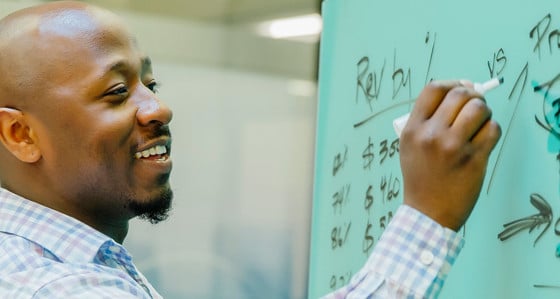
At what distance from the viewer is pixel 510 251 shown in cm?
78

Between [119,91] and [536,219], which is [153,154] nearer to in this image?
[119,91]

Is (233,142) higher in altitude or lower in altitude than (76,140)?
lower

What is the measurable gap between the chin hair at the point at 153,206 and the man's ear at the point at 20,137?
12cm

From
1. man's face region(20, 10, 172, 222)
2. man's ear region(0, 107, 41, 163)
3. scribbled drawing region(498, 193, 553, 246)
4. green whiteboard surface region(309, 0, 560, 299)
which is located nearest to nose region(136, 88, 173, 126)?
man's face region(20, 10, 172, 222)

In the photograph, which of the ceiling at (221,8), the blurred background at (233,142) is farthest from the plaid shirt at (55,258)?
the ceiling at (221,8)

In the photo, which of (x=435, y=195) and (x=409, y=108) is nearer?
(x=435, y=195)

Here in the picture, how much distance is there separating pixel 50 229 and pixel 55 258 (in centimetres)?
3

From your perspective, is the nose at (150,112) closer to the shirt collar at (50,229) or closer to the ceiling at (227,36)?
the shirt collar at (50,229)

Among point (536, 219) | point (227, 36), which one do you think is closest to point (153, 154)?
point (536, 219)

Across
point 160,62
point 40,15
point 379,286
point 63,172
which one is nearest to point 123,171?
point 63,172

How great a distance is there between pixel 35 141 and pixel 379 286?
1.34 feet

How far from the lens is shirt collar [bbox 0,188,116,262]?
34.3 inches

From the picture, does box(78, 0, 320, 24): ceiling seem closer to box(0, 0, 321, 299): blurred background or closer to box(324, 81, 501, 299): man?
box(0, 0, 321, 299): blurred background

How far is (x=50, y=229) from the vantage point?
879mm
